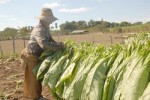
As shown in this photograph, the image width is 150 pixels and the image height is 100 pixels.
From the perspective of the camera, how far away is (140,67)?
4.14 metres

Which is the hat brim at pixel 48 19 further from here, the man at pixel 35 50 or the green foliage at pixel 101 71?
the green foliage at pixel 101 71

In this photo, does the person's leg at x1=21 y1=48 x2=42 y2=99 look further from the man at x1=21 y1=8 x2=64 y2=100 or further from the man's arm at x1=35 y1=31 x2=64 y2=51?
the man's arm at x1=35 y1=31 x2=64 y2=51

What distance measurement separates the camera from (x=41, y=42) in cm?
684

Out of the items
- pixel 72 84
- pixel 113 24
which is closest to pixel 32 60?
pixel 72 84

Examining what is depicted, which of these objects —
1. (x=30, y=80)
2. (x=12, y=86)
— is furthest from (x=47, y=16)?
(x=12, y=86)

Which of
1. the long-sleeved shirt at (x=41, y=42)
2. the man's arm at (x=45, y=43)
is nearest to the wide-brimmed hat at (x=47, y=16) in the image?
the long-sleeved shirt at (x=41, y=42)

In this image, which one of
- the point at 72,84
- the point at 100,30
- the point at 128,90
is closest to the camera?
the point at 128,90

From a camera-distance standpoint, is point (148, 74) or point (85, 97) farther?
point (85, 97)

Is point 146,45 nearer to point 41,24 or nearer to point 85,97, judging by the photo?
point 85,97

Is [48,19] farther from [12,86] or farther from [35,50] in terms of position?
[12,86]

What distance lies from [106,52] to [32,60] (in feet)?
7.73

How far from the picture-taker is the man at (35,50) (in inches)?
278

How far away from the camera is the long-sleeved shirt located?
6.71 m

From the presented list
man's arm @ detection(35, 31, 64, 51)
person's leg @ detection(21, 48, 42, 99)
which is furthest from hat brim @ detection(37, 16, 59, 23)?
person's leg @ detection(21, 48, 42, 99)
